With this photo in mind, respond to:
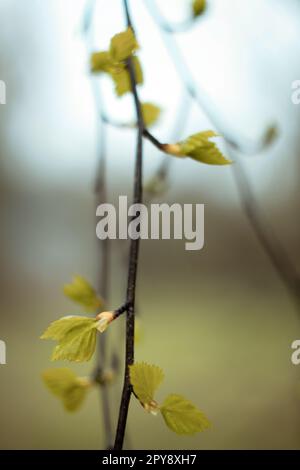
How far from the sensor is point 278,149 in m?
1.97

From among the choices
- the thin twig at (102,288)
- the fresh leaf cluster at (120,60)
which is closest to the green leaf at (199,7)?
the fresh leaf cluster at (120,60)

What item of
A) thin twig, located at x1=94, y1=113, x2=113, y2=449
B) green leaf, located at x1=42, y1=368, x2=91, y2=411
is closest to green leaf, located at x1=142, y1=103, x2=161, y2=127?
thin twig, located at x1=94, y1=113, x2=113, y2=449

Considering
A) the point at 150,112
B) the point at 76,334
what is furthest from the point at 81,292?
the point at 150,112

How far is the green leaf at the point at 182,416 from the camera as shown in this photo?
0.69 feet

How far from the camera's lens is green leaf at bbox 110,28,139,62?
234mm

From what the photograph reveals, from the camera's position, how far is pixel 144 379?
8.1 inches

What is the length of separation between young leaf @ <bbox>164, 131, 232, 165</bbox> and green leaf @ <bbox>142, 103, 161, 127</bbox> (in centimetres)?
16

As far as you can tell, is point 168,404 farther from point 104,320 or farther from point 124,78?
point 124,78

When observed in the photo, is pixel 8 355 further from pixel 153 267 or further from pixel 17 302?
pixel 153 267

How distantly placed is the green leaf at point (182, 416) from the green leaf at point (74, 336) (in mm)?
43

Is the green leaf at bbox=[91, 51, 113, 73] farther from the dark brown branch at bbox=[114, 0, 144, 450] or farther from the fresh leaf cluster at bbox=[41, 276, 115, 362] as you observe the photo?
the fresh leaf cluster at bbox=[41, 276, 115, 362]

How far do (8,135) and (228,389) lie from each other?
1135 mm

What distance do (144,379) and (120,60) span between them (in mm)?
156
